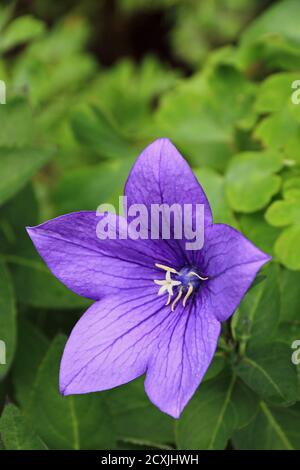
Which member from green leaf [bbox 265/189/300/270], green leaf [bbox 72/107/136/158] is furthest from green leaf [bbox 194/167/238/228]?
green leaf [bbox 72/107/136/158]

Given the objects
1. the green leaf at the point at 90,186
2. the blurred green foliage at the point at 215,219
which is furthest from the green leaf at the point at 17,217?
the green leaf at the point at 90,186

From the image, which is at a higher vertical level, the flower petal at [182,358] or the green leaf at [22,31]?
the green leaf at [22,31]

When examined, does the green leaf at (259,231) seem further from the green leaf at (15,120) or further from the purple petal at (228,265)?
the green leaf at (15,120)

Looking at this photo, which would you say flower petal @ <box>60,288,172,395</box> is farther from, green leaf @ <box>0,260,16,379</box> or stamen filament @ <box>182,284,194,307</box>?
green leaf @ <box>0,260,16,379</box>

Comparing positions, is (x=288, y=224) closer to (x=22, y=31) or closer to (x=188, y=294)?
(x=188, y=294)

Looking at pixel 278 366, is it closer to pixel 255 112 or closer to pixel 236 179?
pixel 236 179

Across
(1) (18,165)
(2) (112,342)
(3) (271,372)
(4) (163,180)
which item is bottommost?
(3) (271,372)

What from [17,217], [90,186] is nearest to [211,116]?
[90,186]
